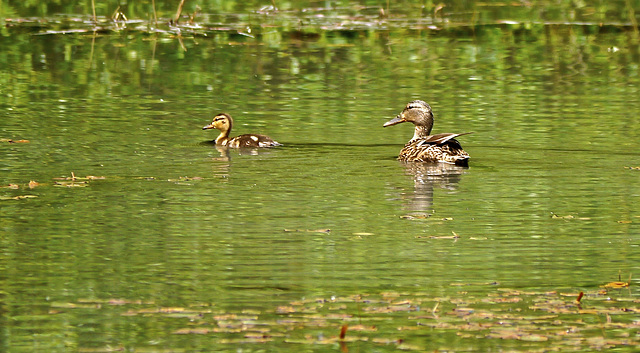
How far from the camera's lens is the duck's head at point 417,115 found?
12797mm

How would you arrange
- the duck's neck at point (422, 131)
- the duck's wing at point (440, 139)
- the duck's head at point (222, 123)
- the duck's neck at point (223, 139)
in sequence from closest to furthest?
the duck's wing at point (440, 139) < the duck's neck at point (223, 139) < the duck's neck at point (422, 131) < the duck's head at point (222, 123)

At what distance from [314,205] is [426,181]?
67.3 inches

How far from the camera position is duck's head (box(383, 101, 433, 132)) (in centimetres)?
1280

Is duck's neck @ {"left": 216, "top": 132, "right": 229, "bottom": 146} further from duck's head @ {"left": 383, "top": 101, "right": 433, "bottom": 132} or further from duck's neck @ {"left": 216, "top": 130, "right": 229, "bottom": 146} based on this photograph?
duck's head @ {"left": 383, "top": 101, "right": 433, "bottom": 132}

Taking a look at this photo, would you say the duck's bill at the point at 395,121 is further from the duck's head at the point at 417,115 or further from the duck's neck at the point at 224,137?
the duck's neck at the point at 224,137

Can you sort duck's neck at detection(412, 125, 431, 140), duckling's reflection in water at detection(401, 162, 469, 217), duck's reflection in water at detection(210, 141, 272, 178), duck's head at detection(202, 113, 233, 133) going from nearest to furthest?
1. duckling's reflection in water at detection(401, 162, 469, 217)
2. duck's reflection in water at detection(210, 141, 272, 178)
3. duck's neck at detection(412, 125, 431, 140)
4. duck's head at detection(202, 113, 233, 133)

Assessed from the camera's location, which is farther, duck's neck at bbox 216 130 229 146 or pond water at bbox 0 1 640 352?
duck's neck at bbox 216 130 229 146

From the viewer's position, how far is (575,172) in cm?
1045

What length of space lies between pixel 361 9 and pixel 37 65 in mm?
7337

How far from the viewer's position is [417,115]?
42.3 feet

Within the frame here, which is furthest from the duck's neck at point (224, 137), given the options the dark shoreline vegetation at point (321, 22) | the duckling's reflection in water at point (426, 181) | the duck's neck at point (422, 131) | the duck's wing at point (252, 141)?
the dark shoreline vegetation at point (321, 22)

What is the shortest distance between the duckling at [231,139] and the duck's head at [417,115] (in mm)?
1409

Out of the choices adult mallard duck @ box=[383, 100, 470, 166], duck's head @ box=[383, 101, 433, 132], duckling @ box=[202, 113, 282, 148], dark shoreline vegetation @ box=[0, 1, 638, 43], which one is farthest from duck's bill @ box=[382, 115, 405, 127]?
dark shoreline vegetation @ box=[0, 1, 638, 43]

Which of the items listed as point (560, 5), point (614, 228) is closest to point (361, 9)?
point (560, 5)
